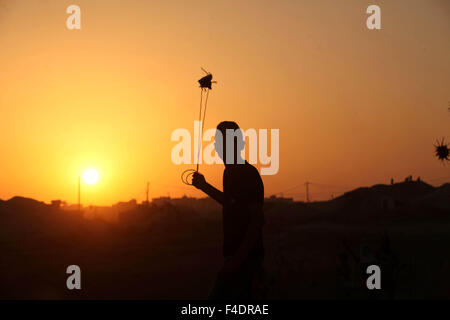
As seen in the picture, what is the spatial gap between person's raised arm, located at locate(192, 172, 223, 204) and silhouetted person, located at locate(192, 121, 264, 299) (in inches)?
7.6

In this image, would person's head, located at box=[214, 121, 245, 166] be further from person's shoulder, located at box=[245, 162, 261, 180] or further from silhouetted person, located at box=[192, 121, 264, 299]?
person's shoulder, located at box=[245, 162, 261, 180]

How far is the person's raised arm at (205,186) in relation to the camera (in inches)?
217

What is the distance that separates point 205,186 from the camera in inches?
217

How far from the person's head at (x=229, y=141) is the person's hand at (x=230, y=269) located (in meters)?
0.87

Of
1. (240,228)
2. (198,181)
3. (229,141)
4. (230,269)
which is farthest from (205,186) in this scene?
(230,269)

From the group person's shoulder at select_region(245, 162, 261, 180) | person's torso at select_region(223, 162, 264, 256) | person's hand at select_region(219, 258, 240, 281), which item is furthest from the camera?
person's shoulder at select_region(245, 162, 261, 180)

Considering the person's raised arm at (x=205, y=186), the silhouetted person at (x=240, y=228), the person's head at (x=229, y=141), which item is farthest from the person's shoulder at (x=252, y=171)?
the person's raised arm at (x=205, y=186)

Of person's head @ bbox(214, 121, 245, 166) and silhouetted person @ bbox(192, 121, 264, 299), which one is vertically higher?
person's head @ bbox(214, 121, 245, 166)

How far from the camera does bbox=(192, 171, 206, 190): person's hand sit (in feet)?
18.0

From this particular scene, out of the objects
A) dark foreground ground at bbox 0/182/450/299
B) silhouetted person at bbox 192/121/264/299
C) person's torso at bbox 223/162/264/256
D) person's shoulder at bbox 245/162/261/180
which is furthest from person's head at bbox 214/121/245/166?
dark foreground ground at bbox 0/182/450/299
